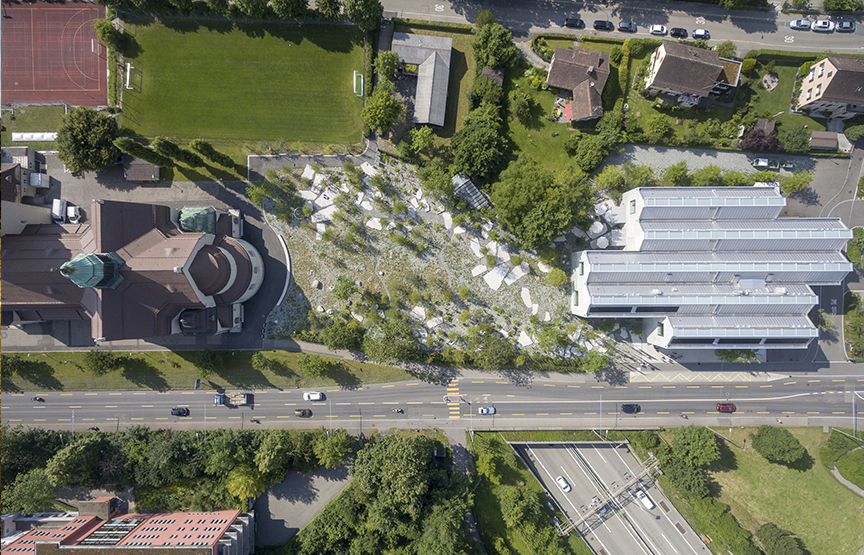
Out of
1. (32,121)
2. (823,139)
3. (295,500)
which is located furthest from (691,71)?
(32,121)

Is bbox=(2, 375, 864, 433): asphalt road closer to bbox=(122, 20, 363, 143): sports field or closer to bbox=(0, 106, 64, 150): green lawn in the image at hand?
bbox=(0, 106, 64, 150): green lawn

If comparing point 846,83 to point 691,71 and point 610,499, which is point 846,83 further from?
point 610,499

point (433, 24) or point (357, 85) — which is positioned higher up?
point (433, 24)

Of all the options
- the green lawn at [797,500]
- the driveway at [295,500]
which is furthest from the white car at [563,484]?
the driveway at [295,500]

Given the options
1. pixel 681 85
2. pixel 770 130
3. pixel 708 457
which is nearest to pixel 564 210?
pixel 681 85

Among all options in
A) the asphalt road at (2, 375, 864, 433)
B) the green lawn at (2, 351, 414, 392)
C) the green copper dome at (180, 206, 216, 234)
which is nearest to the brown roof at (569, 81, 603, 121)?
the asphalt road at (2, 375, 864, 433)

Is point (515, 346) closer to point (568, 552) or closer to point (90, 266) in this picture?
point (568, 552)
